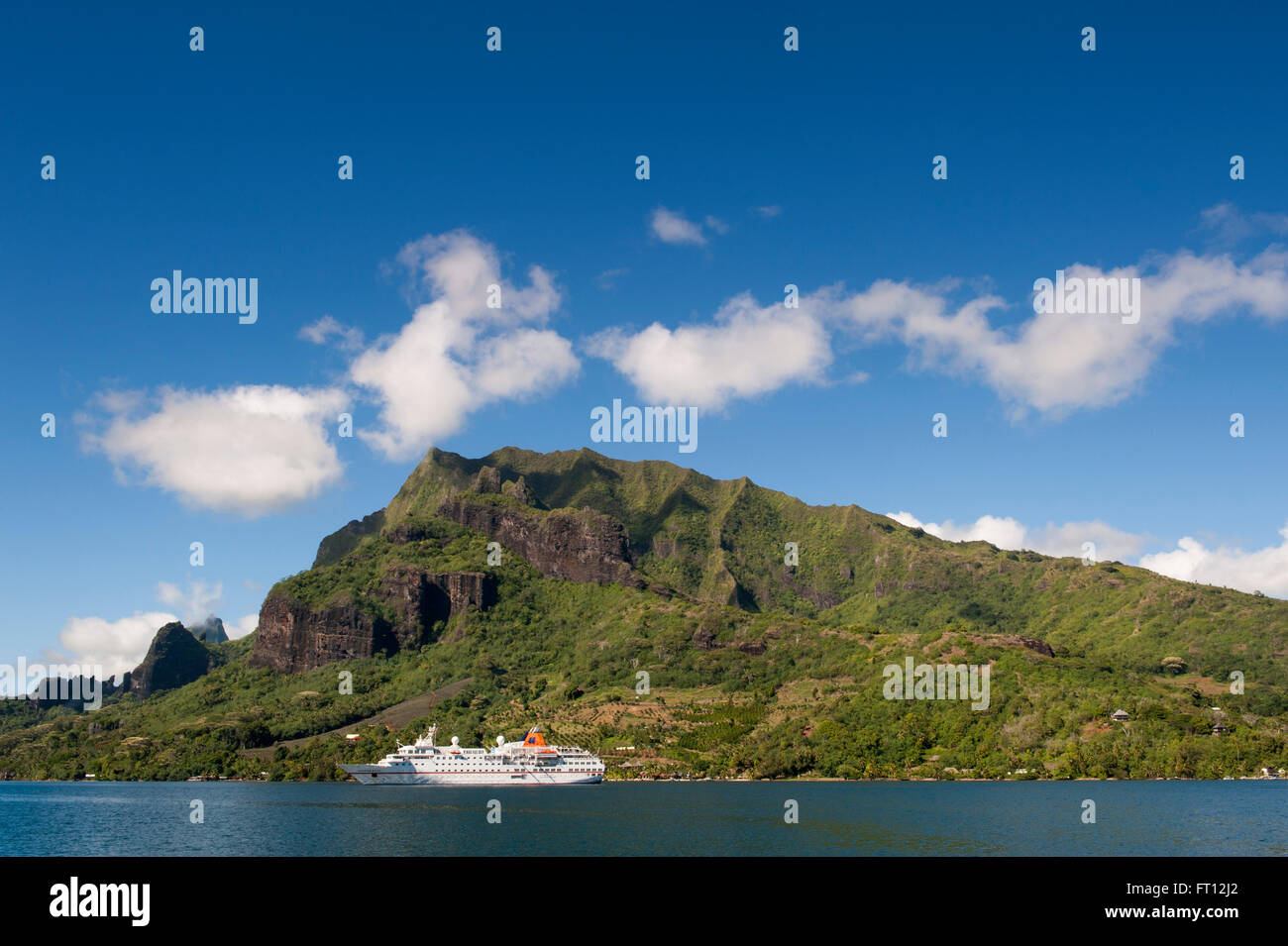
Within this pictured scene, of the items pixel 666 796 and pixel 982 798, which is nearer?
pixel 982 798

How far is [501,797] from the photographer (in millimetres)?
157625

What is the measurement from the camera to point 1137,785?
159 metres

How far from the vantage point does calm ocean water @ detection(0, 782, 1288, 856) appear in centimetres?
7662

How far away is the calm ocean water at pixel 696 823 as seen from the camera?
251ft

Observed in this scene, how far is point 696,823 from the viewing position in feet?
309
